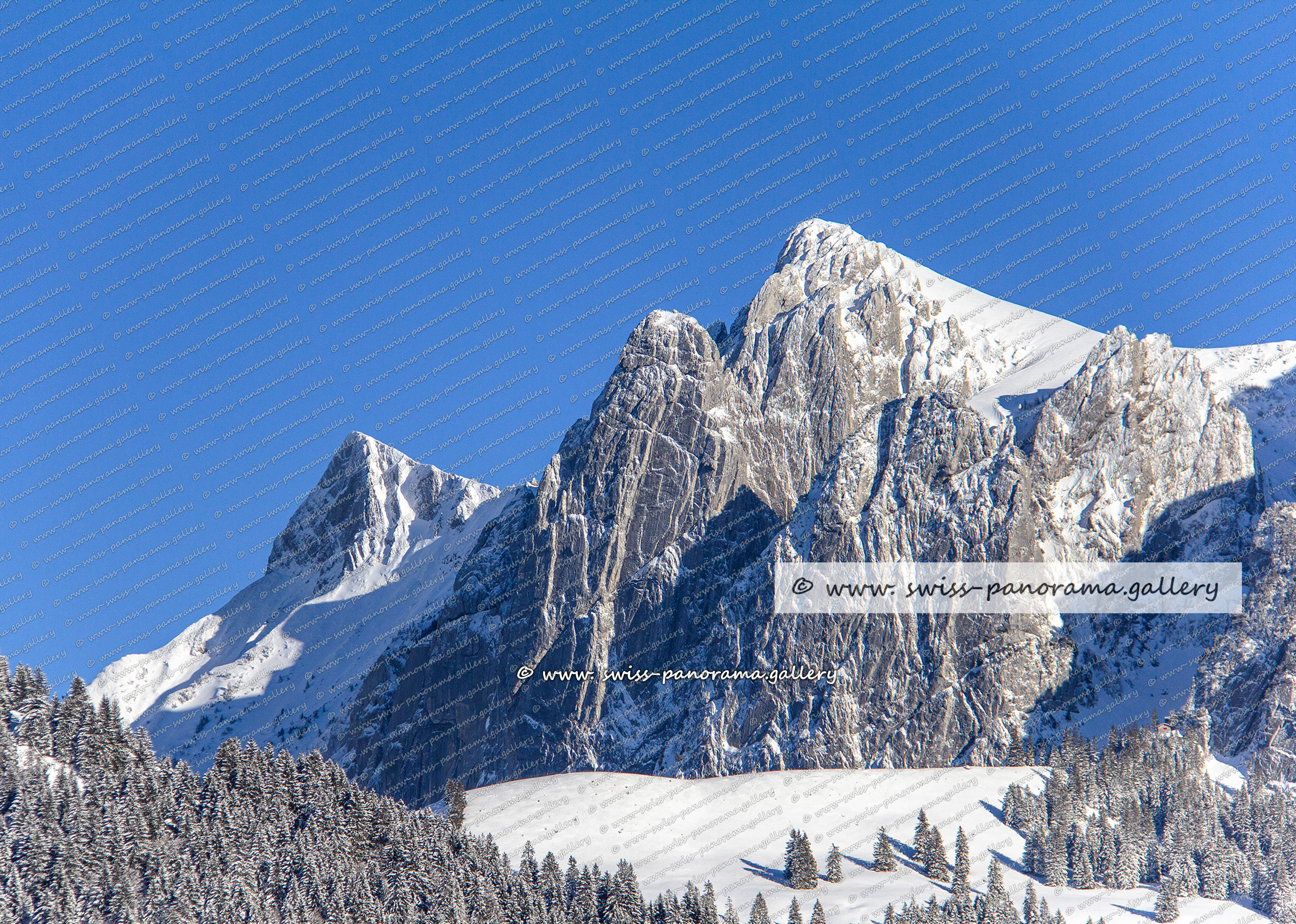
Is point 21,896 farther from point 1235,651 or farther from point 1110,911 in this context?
point 1235,651

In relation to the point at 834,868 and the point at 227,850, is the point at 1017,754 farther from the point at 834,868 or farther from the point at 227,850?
the point at 227,850

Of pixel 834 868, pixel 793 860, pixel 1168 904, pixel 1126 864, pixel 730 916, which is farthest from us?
pixel 793 860

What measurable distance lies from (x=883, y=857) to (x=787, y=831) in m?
18.7

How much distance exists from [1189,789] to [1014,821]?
61.5ft

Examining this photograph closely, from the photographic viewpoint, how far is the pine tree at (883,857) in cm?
16062

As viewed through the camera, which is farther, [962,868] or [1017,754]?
[1017,754]

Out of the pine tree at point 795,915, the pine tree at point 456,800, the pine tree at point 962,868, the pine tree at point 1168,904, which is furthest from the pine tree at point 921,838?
the pine tree at point 456,800

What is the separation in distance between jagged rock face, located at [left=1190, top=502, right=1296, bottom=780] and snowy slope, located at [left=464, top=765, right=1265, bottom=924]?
79.0 feet

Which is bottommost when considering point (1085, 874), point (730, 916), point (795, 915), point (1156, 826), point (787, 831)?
point (1085, 874)

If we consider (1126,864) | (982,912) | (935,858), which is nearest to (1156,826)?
(1126,864)

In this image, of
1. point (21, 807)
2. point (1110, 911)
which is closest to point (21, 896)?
point (21, 807)

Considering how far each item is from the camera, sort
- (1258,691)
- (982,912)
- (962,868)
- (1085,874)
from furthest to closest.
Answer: (1258,691) → (1085,874) → (962,868) → (982,912)

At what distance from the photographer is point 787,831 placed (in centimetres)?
17775

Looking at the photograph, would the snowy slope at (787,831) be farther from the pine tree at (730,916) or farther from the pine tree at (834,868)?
the pine tree at (730,916)
